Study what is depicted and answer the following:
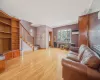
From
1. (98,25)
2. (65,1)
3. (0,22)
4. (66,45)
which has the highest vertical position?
(65,1)

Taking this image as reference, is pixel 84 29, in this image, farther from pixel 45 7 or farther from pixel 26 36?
pixel 26 36

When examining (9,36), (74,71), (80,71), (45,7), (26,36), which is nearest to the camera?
(80,71)

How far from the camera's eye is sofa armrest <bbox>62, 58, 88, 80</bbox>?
1.26m

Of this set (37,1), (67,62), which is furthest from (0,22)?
(67,62)

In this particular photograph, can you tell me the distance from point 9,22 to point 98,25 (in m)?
4.59

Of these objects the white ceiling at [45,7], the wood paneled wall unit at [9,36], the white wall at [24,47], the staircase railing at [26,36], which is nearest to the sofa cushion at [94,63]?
the white ceiling at [45,7]

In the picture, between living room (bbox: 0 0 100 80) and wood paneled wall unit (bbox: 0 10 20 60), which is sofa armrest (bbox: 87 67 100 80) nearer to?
living room (bbox: 0 0 100 80)

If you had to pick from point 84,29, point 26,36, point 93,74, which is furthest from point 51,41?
point 93,74

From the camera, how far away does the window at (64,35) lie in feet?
25.3

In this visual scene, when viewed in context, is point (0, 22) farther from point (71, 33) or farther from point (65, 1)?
point (71, 33)

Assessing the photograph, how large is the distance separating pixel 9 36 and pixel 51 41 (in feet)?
19.1

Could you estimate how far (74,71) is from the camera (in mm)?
1380

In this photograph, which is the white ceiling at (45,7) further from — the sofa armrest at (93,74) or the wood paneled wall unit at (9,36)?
the sofa armrest at (93,74)

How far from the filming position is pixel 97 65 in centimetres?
123
